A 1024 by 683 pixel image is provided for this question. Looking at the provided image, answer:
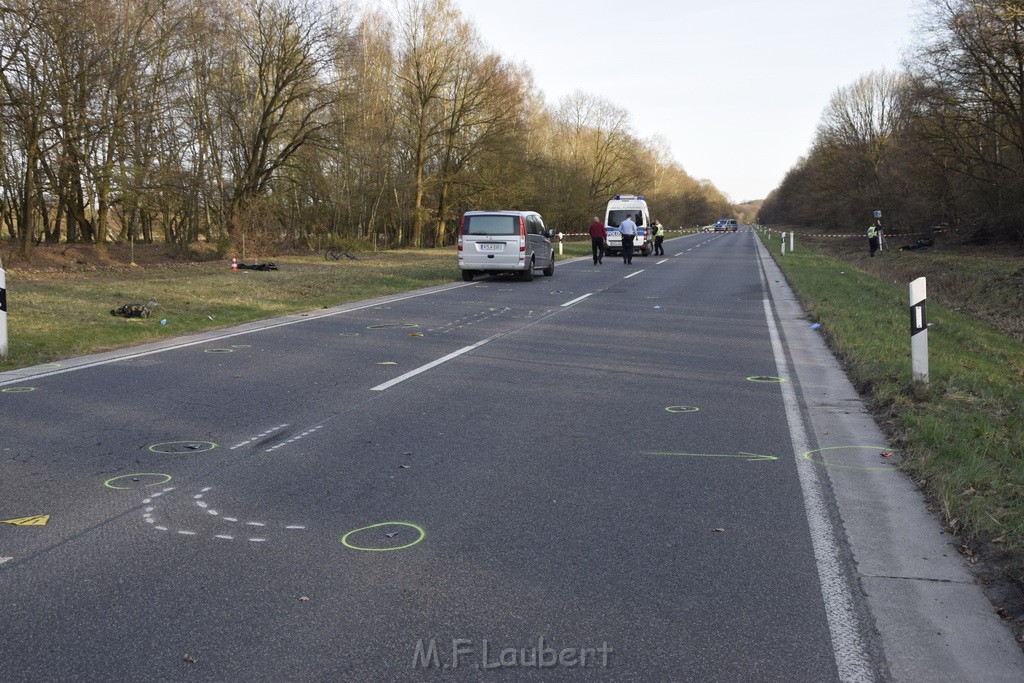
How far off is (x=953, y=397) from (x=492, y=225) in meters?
17.3

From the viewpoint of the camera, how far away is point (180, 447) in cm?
643

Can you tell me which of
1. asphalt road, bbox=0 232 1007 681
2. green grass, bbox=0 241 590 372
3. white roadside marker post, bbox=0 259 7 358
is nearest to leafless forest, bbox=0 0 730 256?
green grass, bbox=0 241 590 372

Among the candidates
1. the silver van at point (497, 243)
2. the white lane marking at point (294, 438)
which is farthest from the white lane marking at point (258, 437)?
the silver van at point (497, 243)

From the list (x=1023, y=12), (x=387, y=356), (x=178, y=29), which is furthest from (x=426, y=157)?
(x=387, y=356)

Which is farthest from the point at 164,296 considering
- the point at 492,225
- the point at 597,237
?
the point at 597,237

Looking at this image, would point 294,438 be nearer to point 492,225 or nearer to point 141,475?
point 141,475

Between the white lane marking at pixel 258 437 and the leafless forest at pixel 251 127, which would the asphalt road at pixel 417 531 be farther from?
the leafless forest at pixel 251 127

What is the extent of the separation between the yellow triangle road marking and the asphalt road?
5 centimetres

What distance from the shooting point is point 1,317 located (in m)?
10.6

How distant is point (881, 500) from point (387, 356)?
22.5 ft

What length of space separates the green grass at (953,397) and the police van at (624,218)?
21.6 metres

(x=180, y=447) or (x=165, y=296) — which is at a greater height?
(x=165, y=296)

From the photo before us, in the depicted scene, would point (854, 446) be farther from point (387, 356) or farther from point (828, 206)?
point (828, 206)

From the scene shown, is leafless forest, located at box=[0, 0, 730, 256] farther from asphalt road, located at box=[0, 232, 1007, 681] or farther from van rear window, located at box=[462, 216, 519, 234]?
asphalt road, located at box=[0, 232, 1007, 681]
